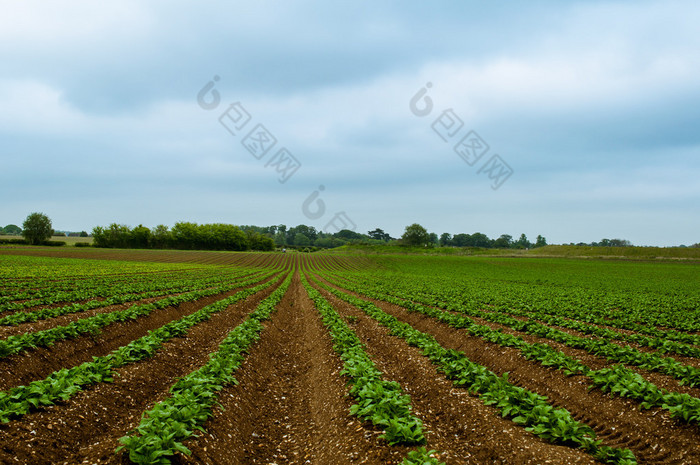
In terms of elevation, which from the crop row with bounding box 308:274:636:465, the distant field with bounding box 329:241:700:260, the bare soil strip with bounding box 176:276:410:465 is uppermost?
the distant field with bounding box 329:241:700:260

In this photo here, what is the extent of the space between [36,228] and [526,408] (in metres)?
177

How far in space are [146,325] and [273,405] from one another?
9.88 meters

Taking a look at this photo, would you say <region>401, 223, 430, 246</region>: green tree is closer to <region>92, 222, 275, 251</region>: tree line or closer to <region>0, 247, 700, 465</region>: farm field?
<region>92, 222, 275, 251</region>: tree line

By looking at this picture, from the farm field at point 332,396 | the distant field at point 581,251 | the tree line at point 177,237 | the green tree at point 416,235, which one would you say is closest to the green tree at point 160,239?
the tree line at point 177,237

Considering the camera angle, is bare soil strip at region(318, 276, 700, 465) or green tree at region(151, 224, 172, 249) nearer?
bare soil strip at region(318, 276, 700, 465)

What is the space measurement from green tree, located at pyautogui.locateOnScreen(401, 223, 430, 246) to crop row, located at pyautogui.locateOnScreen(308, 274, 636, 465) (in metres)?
182

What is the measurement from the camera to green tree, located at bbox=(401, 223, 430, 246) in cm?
19075

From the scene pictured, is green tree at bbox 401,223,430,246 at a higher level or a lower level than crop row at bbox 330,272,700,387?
higher

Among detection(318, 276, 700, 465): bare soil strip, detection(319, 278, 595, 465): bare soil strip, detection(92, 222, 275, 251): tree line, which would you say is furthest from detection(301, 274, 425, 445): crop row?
detection(92, 222, 275, 251): tree line

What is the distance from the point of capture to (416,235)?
627 ft

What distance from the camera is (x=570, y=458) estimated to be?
5906 millimetres

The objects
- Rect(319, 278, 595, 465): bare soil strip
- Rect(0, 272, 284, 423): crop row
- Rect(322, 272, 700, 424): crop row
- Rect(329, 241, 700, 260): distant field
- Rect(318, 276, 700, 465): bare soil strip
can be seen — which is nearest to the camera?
Rect(319, 278, 595, 465): bare soil strip

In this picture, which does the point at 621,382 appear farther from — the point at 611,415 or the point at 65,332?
the point at 65,332

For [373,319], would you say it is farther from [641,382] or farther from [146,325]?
[641,382]
